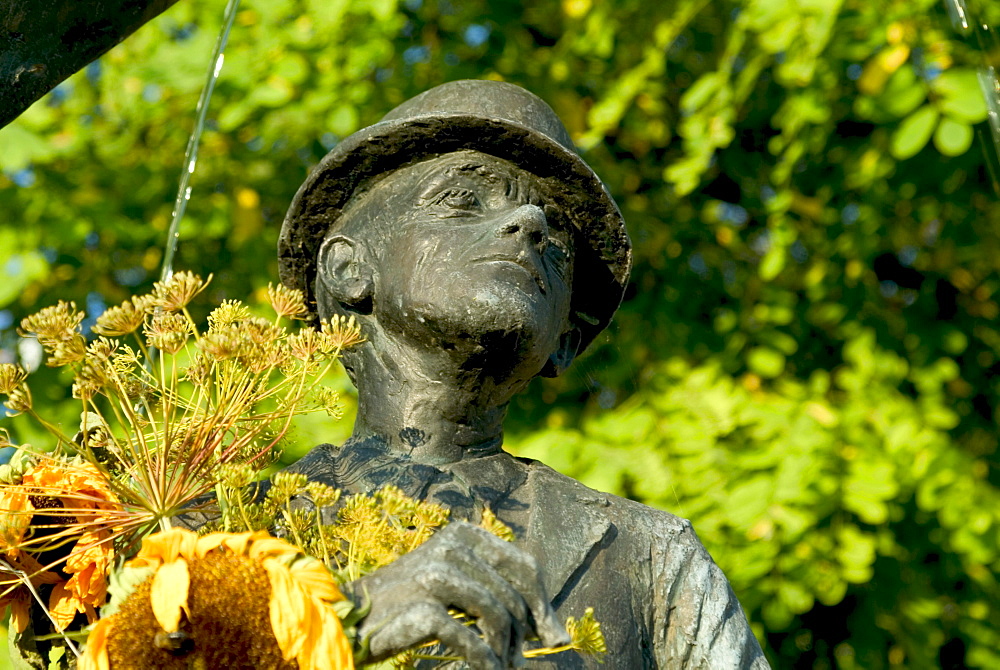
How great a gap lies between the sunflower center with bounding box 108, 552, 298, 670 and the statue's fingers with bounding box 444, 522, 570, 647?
10.6 inches

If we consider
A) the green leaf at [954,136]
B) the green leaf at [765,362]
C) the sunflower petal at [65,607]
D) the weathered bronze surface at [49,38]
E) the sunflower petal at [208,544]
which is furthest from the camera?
the green leaf at [765,362]

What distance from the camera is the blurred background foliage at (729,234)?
212 inches

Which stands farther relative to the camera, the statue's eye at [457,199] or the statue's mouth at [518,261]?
the statue's eye at [457,199]

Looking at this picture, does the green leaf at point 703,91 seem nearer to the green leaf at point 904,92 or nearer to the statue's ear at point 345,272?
the green leaf at point 904,92

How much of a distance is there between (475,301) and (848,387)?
11.3 feet

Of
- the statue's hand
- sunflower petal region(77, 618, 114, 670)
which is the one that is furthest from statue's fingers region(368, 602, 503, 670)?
sunflower petal region(77, 618, 114, 670)

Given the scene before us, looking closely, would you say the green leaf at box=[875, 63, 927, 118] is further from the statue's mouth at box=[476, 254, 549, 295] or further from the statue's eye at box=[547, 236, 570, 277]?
the statue's mouth at box=[476, 254, 549, 295]

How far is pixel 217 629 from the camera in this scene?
179cm

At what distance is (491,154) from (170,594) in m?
1.60

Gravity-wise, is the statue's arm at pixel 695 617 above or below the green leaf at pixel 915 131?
above

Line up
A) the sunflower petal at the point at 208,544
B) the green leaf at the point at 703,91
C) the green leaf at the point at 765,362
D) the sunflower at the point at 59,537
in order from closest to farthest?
the sunflower petal at the point at 208,544
the sunflower at the point at 59,537
the green leaf at the point at 703,91
the green leaf at the point at 765,362

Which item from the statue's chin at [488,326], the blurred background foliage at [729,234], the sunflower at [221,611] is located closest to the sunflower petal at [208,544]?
the sunflower at [221,611]

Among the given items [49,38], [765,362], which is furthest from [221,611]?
[765,362]

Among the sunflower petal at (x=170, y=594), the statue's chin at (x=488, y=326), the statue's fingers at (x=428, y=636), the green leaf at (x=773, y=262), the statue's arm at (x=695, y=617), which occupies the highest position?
the sunflower petal at (x=170, y=594)
